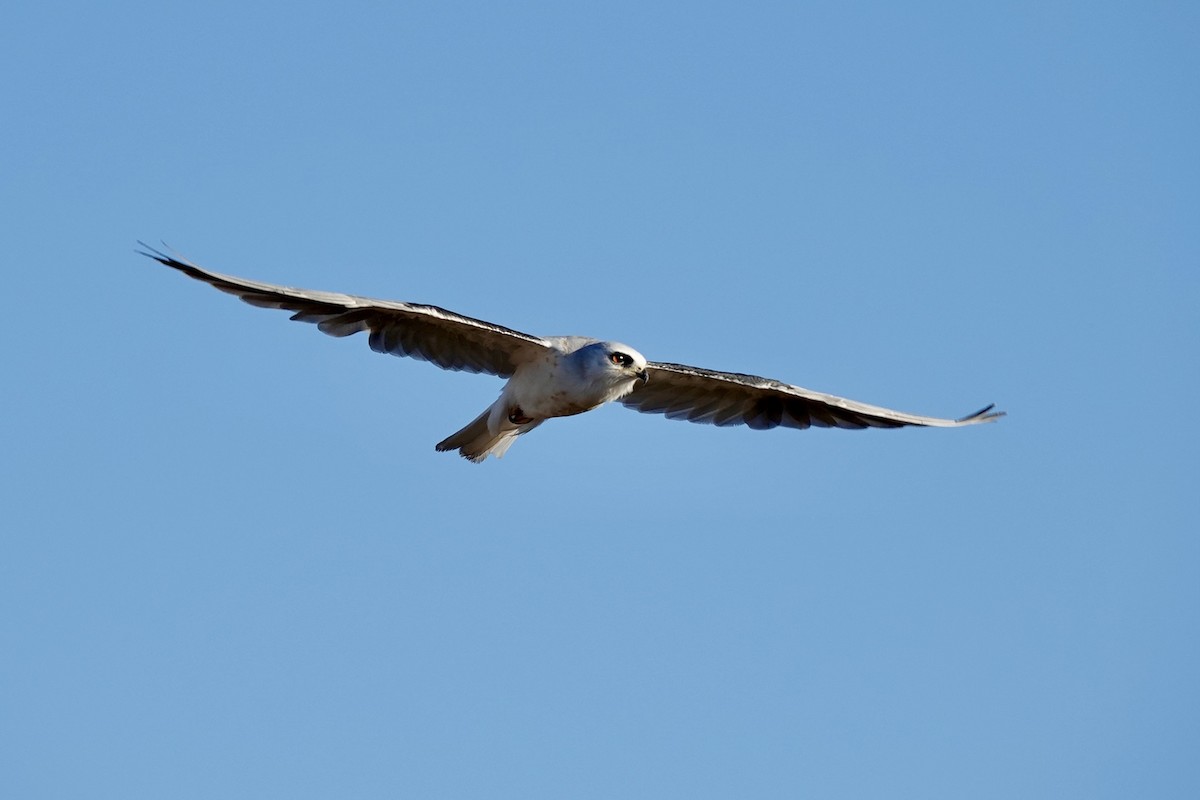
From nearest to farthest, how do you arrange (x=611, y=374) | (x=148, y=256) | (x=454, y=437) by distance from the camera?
1. (x=148, y=256)
2. (x=611, y=374)
3. (x=454, y=437)

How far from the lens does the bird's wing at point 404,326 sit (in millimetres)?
14852

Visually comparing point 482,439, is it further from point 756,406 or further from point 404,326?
point 756,406

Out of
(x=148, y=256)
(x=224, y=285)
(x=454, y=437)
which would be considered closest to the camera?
(x=148, y=256)

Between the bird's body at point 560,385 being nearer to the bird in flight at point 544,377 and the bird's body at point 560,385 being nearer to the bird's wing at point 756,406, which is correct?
the bird in flight at point 544,377

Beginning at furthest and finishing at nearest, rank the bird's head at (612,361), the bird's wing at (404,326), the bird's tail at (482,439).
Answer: the bird's tail at (482,439) < the bird's head at (612,361) < the bird's wing at (404,326)

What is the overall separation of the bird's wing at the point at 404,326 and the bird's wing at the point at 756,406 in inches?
70.1

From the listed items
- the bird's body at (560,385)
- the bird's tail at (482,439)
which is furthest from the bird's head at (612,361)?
the bird's tail at (482,439)

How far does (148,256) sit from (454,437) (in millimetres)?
4426

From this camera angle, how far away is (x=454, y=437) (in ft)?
56.1

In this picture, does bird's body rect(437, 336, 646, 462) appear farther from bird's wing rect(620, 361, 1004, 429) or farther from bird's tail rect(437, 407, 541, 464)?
bird's wing rect(620, 361, 1004, 429)

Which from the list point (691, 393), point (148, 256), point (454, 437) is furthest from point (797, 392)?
point (148, 256)

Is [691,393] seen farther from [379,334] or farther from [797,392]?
[379,334]

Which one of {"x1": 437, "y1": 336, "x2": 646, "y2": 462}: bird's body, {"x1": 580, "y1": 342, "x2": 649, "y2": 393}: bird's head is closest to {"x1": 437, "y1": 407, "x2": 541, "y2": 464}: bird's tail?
{"x1": 437, "y1": 336, "x2": 646, "y2": 462}: bird's body

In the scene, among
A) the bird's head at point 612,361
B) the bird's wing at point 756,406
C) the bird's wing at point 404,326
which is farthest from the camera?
the bird's wing at point 756,406
